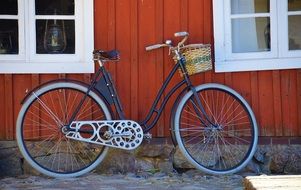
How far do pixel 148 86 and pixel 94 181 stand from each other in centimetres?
115

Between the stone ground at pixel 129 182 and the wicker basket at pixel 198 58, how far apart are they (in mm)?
1052

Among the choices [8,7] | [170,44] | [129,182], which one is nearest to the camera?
[129,182]

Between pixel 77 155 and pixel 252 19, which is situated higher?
pixel 252 19

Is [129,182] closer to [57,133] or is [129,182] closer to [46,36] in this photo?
[57,133]

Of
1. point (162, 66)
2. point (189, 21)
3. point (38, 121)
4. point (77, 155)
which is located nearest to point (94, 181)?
point (77, 155)

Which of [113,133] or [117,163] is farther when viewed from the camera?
[117,163]

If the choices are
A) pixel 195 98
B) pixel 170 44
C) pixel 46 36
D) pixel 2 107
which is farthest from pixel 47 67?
pixel 195 98

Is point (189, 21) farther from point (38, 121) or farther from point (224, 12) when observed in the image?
point (38, 121)

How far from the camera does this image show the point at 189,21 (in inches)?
243

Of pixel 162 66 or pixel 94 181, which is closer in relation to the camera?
pixel 94 181

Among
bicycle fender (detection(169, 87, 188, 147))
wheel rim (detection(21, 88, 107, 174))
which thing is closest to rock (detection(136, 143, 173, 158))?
bicycle fender (detection(169, 87, 188, 147))

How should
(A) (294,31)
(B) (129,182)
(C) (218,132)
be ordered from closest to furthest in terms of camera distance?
(B) (129,182), (C) (218,132), (A) (294,31)

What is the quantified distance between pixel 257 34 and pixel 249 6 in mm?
306

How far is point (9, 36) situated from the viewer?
6156mm
